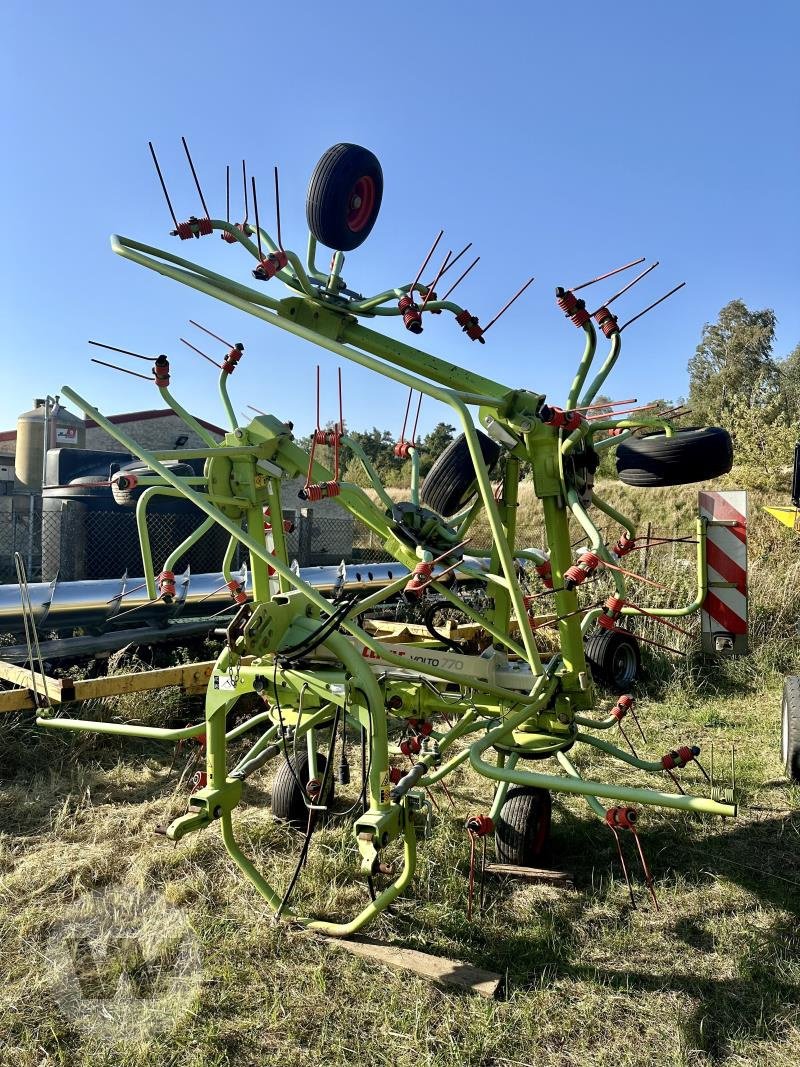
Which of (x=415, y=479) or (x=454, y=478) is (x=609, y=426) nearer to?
(x=454, y=478)

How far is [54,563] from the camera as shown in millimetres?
9203

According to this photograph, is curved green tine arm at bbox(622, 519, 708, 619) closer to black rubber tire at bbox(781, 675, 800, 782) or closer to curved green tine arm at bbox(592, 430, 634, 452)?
curved green tine arm at bbox(592, 430, 634, 452)

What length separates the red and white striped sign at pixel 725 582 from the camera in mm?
6363

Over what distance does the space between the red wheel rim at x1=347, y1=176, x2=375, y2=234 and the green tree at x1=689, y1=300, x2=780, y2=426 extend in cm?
2800

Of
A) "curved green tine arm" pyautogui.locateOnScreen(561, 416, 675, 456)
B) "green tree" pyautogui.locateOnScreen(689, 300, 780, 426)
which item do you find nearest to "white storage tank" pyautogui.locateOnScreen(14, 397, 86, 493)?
"curved green tine arm" pyautogui.locateOnScreen(561, 416, 675, 456)

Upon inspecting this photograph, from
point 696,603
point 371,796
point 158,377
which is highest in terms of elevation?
point 158,377

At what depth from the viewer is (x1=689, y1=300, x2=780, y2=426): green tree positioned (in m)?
31.9

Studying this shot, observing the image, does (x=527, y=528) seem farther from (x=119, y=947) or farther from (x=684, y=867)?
(x=119, y=947)

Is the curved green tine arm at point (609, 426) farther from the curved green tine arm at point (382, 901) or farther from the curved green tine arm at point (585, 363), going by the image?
the curved green tine arm at point (382, 901)

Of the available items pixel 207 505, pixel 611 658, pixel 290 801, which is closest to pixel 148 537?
pixel 207 505

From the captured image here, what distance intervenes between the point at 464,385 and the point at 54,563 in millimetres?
6409

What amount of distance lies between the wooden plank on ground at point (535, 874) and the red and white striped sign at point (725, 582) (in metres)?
2.94

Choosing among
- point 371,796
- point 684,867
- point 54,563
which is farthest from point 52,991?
point 54,563

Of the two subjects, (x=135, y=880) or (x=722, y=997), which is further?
(x=135, y=880)
